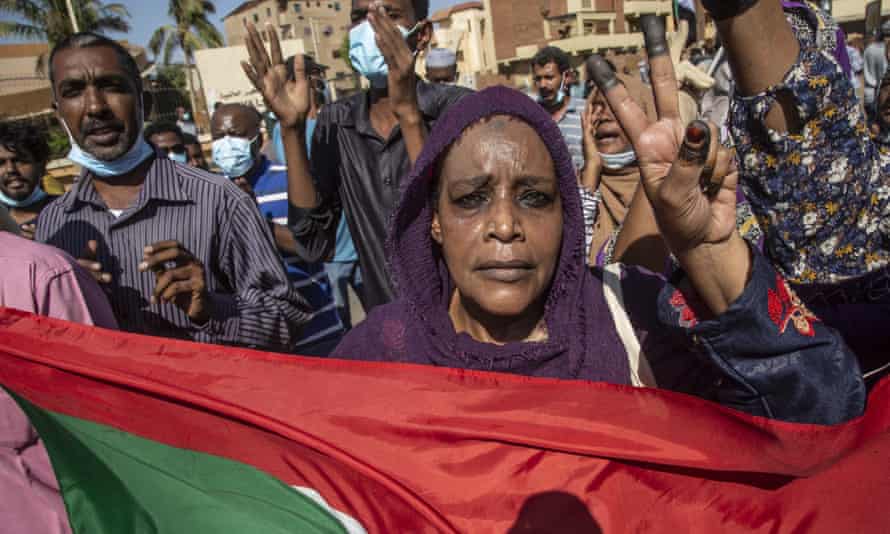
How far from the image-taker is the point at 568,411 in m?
1.41

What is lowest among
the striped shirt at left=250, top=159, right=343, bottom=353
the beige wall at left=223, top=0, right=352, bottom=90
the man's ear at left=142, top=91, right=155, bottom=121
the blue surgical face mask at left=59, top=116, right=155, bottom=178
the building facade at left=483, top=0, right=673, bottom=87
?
the striped shirt at left=250, top=159, right=343, bottom=353

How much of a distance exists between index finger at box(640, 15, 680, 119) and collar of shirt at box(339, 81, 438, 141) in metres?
1.48

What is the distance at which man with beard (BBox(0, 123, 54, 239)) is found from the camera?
3.99 metres

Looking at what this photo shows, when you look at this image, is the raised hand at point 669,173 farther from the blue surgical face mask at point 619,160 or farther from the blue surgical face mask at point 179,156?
the blue surgical face mask at point 179,156

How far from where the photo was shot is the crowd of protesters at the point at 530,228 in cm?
125

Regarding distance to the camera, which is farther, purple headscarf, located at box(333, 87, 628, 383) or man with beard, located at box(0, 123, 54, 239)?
man with beard, located at box(0, 123, 54, 239)

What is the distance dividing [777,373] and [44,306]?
184 cm

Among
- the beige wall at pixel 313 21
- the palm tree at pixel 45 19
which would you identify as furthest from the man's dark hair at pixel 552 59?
the beige wall at pixel 313 21

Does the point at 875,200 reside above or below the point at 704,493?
above

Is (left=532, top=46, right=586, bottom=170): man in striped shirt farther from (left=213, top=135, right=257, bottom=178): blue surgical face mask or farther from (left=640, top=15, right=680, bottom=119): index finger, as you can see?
(left=640, top=15, right=680, bottom=119): index finger

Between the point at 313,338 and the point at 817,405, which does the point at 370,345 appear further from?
the point at 313,338

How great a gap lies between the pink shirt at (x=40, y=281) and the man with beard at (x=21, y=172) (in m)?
2.65

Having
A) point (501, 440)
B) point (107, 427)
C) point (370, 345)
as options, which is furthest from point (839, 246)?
point (107, 427)

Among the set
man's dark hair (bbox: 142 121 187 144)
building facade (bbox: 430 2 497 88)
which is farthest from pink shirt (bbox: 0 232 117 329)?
building facade (bbox: 430 2 497 88)
